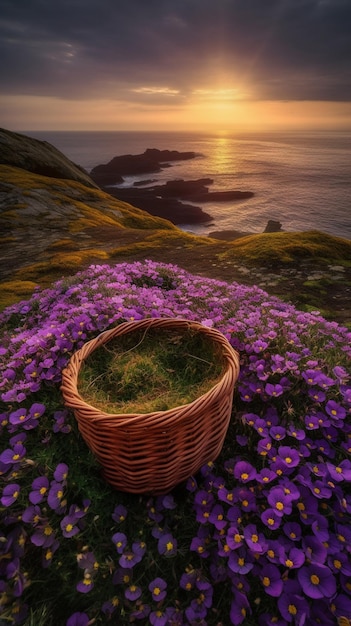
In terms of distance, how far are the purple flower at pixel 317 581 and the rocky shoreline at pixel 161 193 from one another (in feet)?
215

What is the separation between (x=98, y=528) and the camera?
2.18 m

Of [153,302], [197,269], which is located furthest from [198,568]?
[197,269]

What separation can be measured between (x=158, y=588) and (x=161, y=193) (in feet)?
296

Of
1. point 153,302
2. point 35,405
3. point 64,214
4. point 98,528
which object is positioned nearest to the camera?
point 98,528

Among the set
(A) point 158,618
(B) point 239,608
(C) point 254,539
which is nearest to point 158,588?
(A) point 158,618

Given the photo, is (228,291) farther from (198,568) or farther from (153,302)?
(198,568)

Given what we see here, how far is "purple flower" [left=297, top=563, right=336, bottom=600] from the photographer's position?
1.78 metres

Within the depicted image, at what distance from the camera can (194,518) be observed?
90.9 inches

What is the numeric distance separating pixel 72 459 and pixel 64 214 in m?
15.0

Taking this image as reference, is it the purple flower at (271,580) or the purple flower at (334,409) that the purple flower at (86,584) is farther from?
the purple flower at (334,409)

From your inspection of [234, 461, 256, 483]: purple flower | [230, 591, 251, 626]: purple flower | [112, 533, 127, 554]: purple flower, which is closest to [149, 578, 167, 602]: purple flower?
[112, 533, 127, 554]: purple flower

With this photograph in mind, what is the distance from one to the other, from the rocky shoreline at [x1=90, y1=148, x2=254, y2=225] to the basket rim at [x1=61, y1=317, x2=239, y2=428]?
64.2 meters

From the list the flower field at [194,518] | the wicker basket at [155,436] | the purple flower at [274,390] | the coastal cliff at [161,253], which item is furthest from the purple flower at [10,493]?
the coastal cliff at [161,253]

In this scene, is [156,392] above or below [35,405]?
above
